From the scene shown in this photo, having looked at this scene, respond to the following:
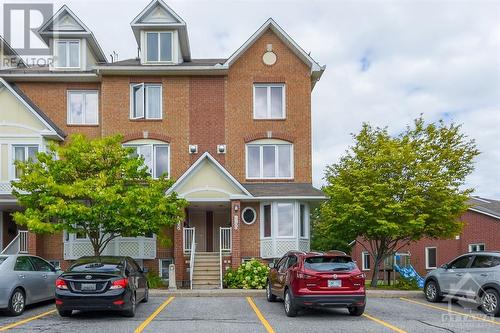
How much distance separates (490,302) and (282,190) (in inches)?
444

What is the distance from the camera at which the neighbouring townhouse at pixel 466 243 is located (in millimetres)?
32750

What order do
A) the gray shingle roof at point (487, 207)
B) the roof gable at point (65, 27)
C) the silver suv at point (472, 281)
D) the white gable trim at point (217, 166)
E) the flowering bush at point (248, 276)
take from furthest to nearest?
the gray shingle roof at point (487, 207) < the roof gable at point (65, 27) < the white gable trim at point (217, 166) < the flowering bush at point (248, 276) < the silver suv at point (472, 281)

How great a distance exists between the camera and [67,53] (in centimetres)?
Answer: 2612

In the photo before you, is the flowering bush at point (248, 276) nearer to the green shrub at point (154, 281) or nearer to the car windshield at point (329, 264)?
the green shrub at point (154, 281)

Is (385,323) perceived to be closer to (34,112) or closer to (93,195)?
(93,195)

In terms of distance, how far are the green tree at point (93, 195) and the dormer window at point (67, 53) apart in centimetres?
802

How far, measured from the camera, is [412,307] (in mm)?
15219

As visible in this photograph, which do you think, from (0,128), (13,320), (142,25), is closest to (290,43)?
(142,25)

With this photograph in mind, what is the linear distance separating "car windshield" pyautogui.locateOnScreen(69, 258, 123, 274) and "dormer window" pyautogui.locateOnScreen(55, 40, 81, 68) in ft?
49.4

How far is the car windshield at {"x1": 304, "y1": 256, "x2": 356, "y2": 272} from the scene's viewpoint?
41.8ft

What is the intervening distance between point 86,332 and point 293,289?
4.79 metres

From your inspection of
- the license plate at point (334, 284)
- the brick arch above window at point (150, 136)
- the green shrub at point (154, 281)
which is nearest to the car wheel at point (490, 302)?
the license plate at point (334, 284)

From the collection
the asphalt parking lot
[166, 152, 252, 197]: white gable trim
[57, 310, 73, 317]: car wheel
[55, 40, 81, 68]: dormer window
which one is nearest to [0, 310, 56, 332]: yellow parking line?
the asphalt parking lot

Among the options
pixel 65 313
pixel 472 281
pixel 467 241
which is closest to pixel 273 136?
pixel 472 281
